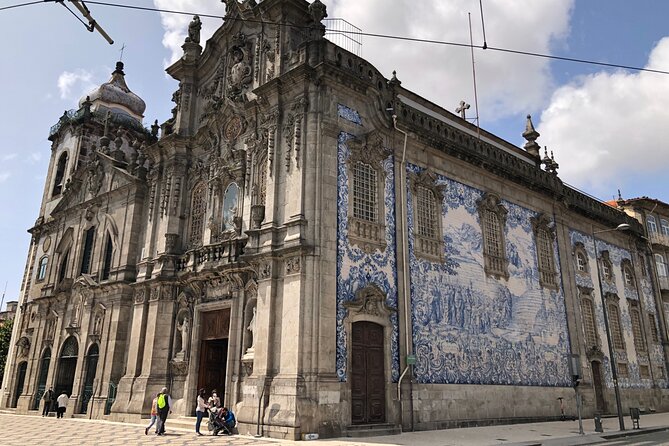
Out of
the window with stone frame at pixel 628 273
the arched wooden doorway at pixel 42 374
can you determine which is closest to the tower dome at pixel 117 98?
the arched wooden doorway at pixel 42 374

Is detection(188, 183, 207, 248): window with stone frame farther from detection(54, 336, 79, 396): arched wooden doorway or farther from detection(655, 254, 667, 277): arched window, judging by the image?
detection(655, 254, 667, 277): arched window

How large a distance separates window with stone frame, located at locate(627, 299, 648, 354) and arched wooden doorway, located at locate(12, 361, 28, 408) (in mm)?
30545

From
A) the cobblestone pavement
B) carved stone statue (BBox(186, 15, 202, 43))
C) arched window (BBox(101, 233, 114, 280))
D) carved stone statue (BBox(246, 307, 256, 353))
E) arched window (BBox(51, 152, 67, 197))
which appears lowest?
the cobblestone pavement

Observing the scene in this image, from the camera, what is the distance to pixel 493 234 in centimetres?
2205

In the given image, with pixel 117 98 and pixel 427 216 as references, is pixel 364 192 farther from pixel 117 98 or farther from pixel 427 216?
pixel 117 98

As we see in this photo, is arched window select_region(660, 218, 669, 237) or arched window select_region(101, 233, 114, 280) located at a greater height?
arched window select_region(660, 218, 669, 237)

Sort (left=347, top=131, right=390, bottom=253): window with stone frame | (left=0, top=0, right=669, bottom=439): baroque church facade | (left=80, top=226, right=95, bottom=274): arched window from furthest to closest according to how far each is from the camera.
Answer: (left=80, top=226, right=95, bottom=274): arched window < (left=347, top=131, right=390, bottom=253): window with stone frame < (left=0, top=0, right=669, bottom=439): baroque church facade

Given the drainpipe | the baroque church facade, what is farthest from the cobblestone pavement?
the drainpipe

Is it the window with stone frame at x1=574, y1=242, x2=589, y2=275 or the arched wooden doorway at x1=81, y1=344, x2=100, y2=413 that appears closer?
the arched wooden doorway at x1=81, y1=344, x2=100, y2=413

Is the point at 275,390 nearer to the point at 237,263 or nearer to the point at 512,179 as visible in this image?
the point at 237,263

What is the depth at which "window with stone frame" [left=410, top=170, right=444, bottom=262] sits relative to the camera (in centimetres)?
1867

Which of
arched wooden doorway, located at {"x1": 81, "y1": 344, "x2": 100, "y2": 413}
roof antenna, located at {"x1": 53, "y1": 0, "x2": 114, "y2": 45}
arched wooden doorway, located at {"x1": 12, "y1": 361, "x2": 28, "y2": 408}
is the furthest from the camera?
arched wooden doorway, located at {"x1": 12, "y1": 361, "x2": 28, "y2": 408}

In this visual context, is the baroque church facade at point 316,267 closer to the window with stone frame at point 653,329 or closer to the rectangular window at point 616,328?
the rectangular window at point 616,328

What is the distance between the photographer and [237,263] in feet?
56.9
